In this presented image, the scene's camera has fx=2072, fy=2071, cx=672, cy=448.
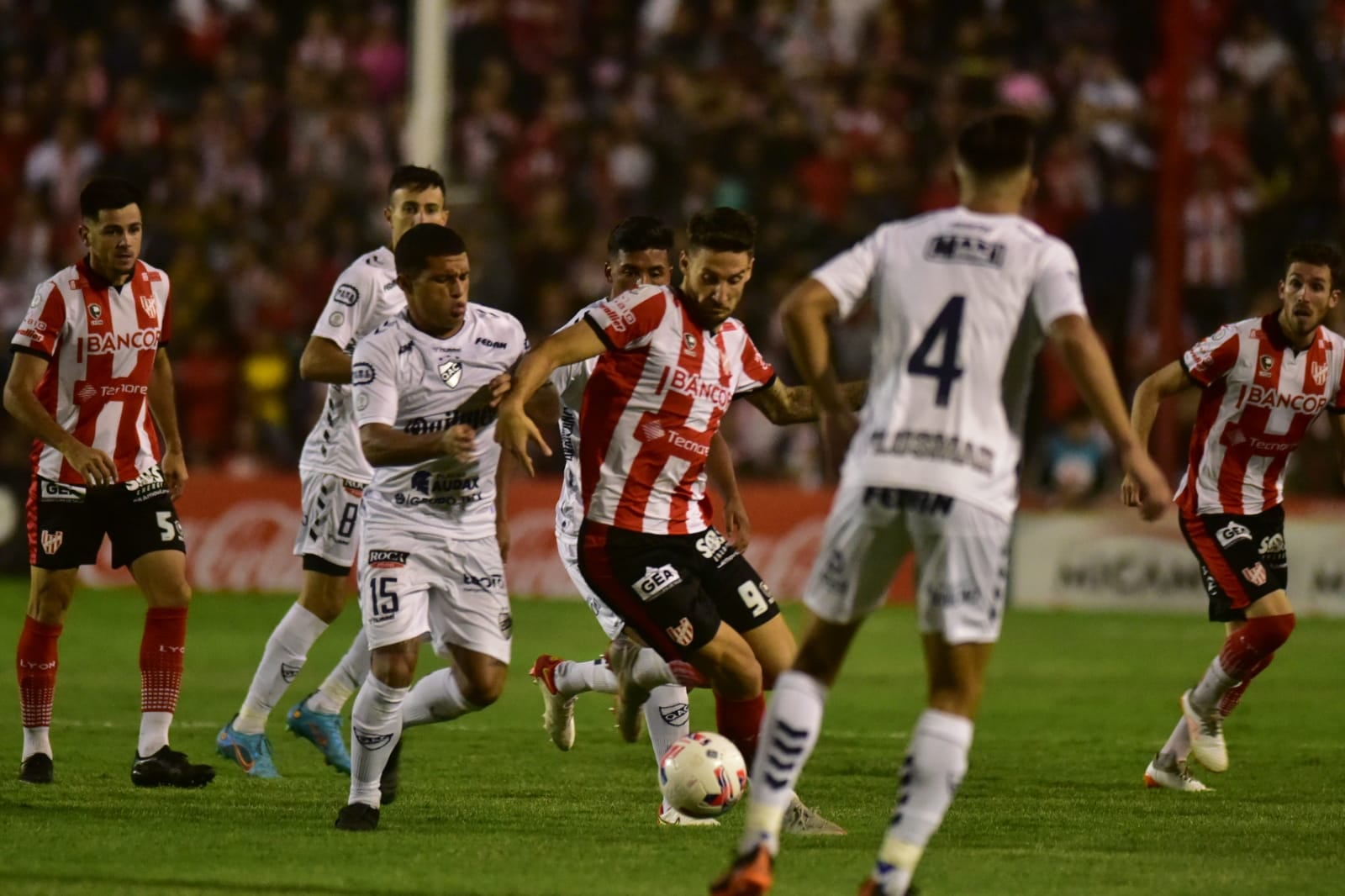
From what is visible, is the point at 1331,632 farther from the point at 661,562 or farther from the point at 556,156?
the point at 661,562

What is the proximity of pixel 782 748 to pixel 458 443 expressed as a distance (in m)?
1.80

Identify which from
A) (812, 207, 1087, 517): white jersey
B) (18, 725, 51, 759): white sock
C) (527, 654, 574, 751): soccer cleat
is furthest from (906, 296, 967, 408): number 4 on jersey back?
(18, 725, 51, 759): white sock

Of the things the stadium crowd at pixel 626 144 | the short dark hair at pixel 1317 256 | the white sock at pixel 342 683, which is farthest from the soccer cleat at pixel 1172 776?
the stadium crowd at pixel 626 144

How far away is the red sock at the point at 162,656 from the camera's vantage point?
342 inches

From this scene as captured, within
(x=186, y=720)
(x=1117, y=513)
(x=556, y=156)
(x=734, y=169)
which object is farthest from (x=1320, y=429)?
(x=186, y=720)

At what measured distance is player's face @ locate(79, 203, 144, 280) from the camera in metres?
8.62

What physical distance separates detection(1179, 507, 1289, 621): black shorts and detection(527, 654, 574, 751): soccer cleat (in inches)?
117

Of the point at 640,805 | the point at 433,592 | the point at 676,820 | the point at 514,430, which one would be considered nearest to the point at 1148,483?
the point at 514,430

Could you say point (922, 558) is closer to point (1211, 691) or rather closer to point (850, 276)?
point (850, 276)

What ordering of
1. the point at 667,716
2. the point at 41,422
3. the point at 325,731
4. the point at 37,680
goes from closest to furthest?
the point at 41,422 → the point at 667,716 → the point at 37,680 → the point at 325,731

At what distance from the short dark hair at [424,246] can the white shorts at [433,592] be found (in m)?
0.99

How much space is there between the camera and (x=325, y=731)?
9.04 metres

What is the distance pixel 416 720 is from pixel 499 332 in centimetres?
160

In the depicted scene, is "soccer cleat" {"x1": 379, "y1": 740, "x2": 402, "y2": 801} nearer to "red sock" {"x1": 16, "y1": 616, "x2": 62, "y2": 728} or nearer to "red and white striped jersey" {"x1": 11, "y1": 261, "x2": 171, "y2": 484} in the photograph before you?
"red sock" {"x1": 16, "y1": 616, "x2": 62, "y2": 728}
